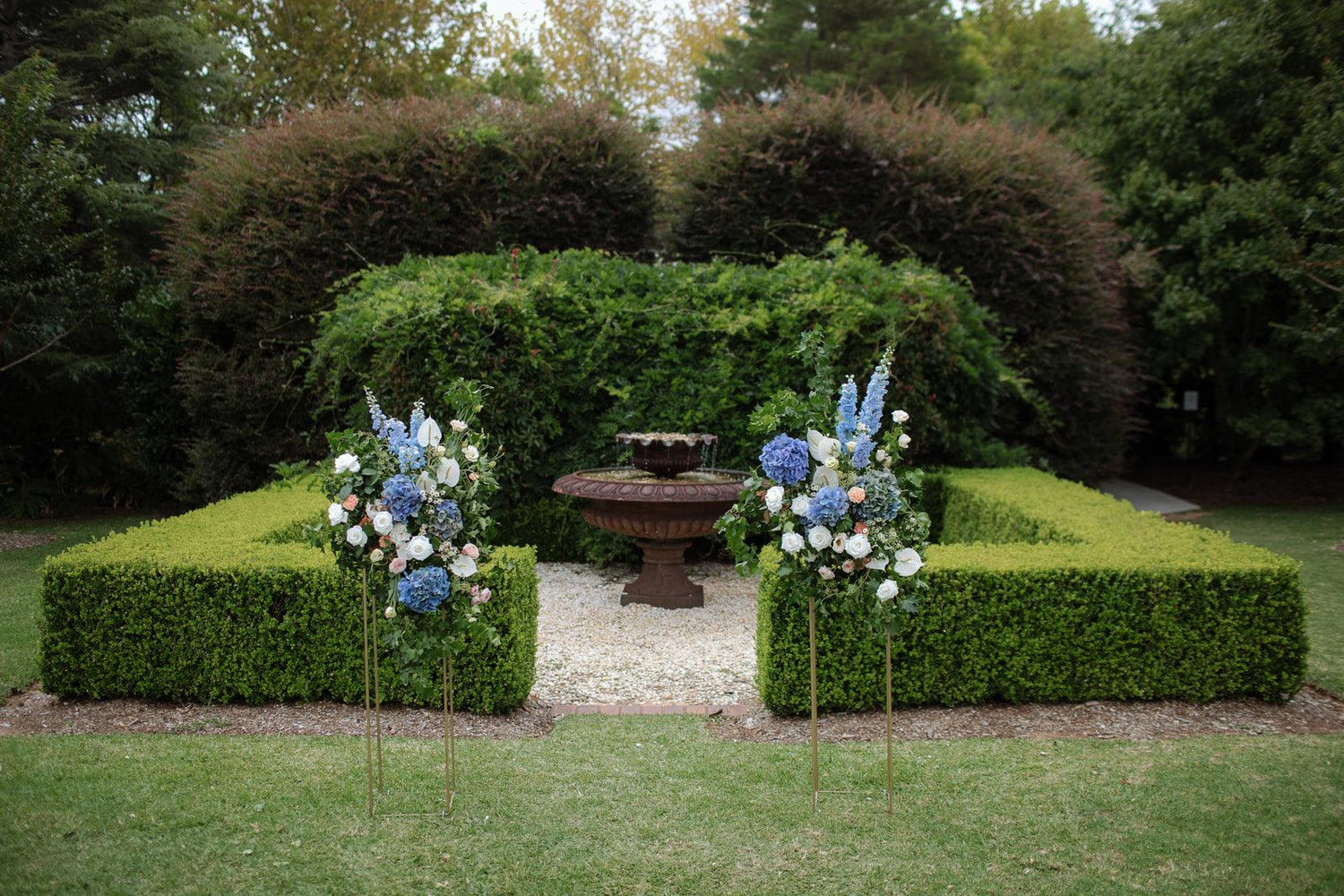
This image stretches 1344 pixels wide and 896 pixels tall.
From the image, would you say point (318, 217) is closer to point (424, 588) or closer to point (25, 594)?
point (25, 594)

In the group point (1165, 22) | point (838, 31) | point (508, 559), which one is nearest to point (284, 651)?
point (508, 559)

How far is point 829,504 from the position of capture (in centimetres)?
336

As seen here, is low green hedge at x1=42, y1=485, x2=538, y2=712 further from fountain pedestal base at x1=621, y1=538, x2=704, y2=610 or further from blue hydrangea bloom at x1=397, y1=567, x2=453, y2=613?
fountain pedestal base at x1=621, y1=538, x2=704, y2=610

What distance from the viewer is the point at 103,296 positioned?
10.6 metres

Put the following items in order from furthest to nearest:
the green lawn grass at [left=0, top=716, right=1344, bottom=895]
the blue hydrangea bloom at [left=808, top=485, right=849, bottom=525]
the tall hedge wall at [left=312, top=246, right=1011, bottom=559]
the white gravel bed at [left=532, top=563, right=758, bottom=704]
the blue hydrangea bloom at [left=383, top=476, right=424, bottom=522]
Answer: the tall hedge wall at [left=312, top=246, right=1011, bottom=559], the white gravel bed at [left=532, top=563, right=758, bottom=704], the blue hydrangea bloom at [left=808, top=485, right=849, bottom=525], the blue hydrangea bloom at [left=383, top=476, right=424, bottom=522], the green lawn grass at [left=0, top=716, right=1344, bottom=895]

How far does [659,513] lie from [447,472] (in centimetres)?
363

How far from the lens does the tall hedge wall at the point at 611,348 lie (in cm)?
785

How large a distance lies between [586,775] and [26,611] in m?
5.07

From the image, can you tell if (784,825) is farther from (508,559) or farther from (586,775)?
(508,559)

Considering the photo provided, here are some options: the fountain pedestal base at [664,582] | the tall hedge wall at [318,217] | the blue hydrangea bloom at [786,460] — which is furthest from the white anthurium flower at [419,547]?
the tall hedge wall at [318,217]

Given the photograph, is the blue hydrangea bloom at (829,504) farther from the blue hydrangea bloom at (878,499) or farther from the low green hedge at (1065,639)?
the low green hedge at (1065,639)

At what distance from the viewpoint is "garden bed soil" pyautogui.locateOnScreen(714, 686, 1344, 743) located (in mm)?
4520

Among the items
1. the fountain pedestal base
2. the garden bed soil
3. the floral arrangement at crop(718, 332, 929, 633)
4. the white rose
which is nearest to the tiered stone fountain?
the fountain pedestal base

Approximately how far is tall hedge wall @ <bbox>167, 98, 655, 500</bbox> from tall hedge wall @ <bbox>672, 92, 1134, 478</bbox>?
136 centimetres
